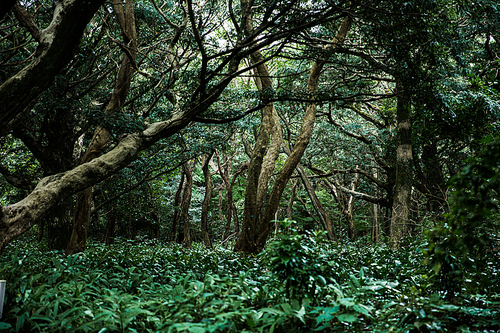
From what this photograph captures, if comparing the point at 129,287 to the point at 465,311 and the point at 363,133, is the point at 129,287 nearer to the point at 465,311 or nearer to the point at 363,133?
the point at 465,311

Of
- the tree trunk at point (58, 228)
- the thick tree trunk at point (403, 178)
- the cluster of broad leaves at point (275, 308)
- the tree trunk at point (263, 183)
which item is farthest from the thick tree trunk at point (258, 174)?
the cluster of broad leaves at point (275, 308)

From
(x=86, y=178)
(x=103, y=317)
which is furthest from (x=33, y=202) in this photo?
(x=103, y=317)

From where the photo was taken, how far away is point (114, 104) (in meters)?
7.35

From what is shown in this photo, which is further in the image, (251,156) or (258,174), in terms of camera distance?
(251,156)

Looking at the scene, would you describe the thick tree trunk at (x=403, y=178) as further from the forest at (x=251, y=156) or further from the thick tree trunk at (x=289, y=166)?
the thick tree trunk at (x=289, y=166)

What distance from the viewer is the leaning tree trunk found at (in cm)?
690

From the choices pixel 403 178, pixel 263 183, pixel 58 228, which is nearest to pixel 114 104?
pixel 263 183

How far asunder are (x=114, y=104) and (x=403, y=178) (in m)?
6.61

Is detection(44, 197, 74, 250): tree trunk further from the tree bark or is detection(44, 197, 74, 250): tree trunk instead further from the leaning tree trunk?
the tree bark

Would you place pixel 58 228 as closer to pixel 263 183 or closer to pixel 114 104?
pixel 114 104

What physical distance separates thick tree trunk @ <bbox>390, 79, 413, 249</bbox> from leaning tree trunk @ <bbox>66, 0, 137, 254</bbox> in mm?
5845

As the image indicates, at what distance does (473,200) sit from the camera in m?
2.07

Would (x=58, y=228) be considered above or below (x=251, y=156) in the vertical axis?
below

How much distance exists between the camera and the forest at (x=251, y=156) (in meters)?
2.57
